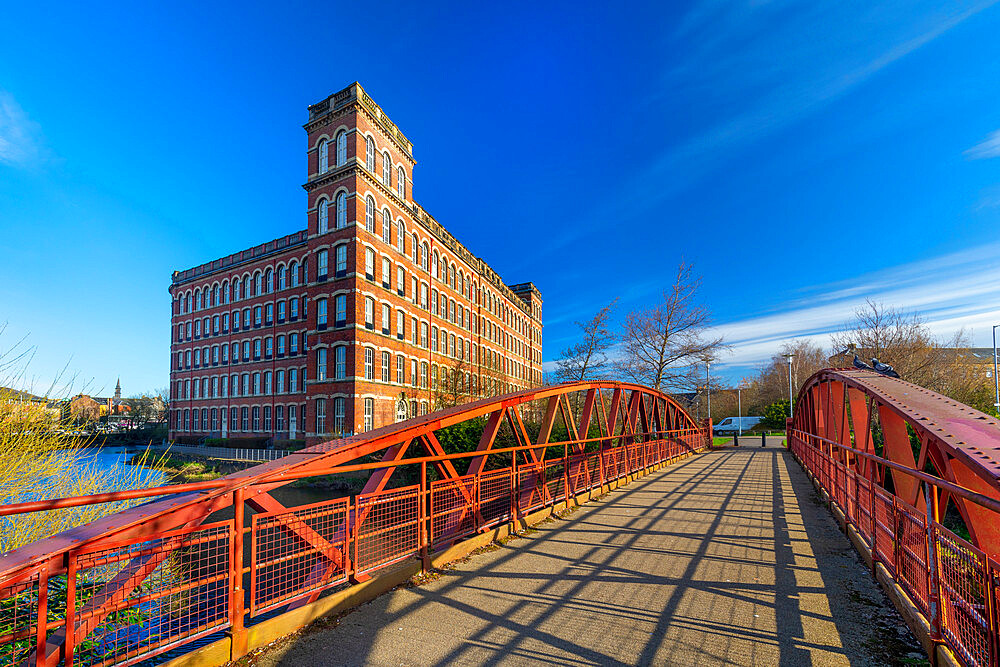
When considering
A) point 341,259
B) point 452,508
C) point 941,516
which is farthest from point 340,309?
point 941,516

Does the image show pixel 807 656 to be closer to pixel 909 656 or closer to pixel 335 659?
pixel 909 656

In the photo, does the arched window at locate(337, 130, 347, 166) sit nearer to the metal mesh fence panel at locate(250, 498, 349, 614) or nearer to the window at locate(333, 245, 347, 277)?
the window at locate(333, 245, 347, 277)

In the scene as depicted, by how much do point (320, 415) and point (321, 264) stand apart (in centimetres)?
969

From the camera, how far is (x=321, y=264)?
31.1 metres

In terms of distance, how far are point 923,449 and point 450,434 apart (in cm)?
1685

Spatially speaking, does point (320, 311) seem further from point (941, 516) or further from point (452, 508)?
point (941, 516)

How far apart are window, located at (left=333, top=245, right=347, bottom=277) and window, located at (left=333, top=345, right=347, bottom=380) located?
4.69 m

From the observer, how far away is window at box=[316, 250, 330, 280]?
30888 millimetres

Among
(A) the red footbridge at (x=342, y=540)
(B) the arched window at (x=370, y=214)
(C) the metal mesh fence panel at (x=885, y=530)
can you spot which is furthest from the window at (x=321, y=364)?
(C) the metal mesh fence panel at (x=885, y=530)

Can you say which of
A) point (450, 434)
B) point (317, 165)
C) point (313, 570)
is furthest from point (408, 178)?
point (313, 570)

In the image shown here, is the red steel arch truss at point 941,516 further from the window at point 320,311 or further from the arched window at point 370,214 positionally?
the window at point 320,311

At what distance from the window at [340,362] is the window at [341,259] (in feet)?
15.4

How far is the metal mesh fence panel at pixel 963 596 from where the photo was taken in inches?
123

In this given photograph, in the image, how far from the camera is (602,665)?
154 inches
